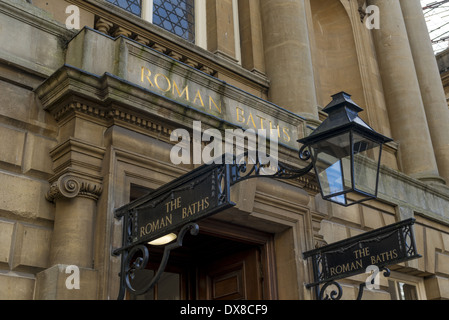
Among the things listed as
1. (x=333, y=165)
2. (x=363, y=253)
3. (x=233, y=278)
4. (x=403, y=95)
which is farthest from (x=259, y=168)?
(x=403, y=95)

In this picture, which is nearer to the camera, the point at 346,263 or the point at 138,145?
the point at 138,145

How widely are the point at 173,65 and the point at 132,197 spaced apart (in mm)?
2051

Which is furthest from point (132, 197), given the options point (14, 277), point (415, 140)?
point (415, 140)

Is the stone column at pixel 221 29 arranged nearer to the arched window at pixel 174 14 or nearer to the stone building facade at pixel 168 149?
the stone building facade at pixel 168 149

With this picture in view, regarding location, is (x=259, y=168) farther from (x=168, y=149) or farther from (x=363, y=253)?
(x=363, y=253)

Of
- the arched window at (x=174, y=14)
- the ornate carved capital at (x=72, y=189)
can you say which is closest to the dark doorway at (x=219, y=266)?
the ornate carved capital at (x=72, y=189)

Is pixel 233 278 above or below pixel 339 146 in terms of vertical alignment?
below

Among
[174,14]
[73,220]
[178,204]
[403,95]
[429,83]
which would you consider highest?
[429,83]

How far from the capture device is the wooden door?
9477 millimetres

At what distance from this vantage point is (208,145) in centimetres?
859

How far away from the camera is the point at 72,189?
277 inches

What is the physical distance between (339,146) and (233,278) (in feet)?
14.4

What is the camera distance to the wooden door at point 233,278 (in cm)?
948
